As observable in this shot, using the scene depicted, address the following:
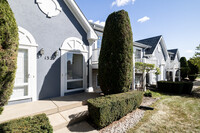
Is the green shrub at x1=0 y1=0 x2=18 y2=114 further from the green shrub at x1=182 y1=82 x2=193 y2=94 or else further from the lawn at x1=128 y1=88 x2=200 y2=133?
the green shrub at x1=182 y1=82 x2=193 y2=94

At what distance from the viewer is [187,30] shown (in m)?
9.68

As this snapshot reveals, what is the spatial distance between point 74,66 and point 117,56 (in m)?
2.86

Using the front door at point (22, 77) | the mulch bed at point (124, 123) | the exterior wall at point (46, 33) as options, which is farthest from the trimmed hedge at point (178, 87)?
the front door at point (22, 77)

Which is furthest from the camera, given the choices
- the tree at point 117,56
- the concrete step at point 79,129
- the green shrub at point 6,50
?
the tree at point 117,56

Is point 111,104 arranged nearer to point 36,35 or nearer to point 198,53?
point 36,35

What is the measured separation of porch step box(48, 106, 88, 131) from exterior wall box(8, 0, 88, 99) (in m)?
1.86

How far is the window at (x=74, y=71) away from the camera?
6.05 meters

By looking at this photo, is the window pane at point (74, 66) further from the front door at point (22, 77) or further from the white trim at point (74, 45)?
the front door at point (22, 77)

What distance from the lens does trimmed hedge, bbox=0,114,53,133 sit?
7.23 ft

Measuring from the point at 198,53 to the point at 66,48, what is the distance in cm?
1256

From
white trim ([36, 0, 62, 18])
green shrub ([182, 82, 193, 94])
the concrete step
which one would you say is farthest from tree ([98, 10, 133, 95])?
green shrub ([182, 82, 193, 94])

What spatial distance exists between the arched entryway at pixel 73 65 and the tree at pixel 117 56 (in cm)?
155

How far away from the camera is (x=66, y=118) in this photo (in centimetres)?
369

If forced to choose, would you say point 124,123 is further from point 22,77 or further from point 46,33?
point 46,33
